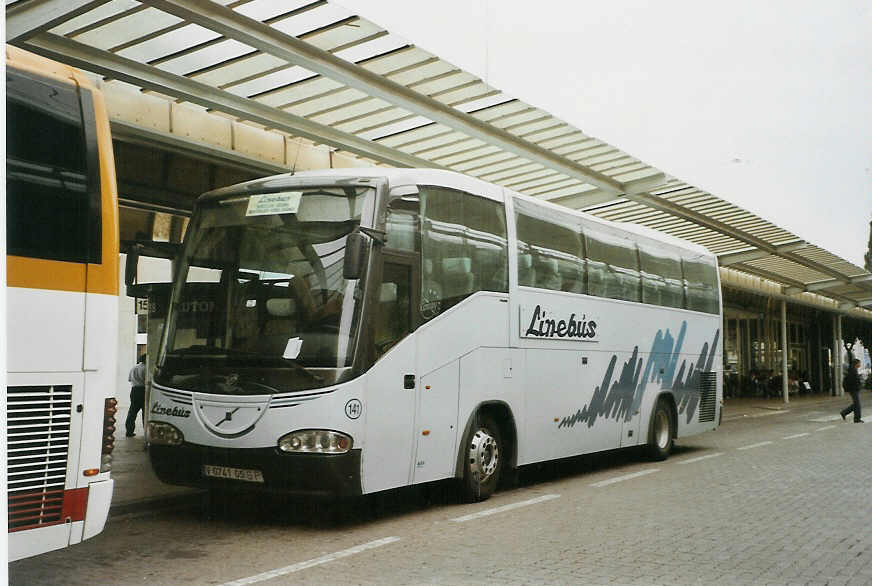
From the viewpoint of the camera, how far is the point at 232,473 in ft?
27.9

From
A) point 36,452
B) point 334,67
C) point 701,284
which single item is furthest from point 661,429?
point 36,452

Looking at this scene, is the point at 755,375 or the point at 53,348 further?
the point at 755,375

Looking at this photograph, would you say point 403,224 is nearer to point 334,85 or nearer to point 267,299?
point 267,299

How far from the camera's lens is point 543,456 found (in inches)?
463

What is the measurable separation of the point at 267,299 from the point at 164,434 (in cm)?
167

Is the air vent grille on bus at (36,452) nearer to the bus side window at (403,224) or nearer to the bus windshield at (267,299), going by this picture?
the bus windshield at (267,299)

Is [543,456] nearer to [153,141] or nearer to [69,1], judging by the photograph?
[153,141]

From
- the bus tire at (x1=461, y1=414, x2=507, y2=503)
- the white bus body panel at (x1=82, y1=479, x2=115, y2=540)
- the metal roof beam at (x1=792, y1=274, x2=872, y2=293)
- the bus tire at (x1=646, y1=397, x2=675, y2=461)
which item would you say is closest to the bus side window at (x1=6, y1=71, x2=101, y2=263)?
the white bus body panel at (x1=82, y1=479, x2=115, y2=540)

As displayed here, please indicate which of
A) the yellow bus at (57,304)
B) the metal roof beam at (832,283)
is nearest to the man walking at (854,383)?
the metal roof beam at (832,283)

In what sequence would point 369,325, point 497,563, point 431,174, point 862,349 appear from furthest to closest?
1. point 862,349
2. point 431,174
3. point 369,325
4. point 497,563

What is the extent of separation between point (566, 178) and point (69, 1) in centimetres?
1050

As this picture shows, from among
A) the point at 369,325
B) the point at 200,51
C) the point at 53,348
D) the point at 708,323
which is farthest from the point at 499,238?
the point at 708,323

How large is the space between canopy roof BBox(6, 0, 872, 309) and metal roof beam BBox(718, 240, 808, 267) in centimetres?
847

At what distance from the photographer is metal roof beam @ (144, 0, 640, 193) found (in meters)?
A: 9.38
